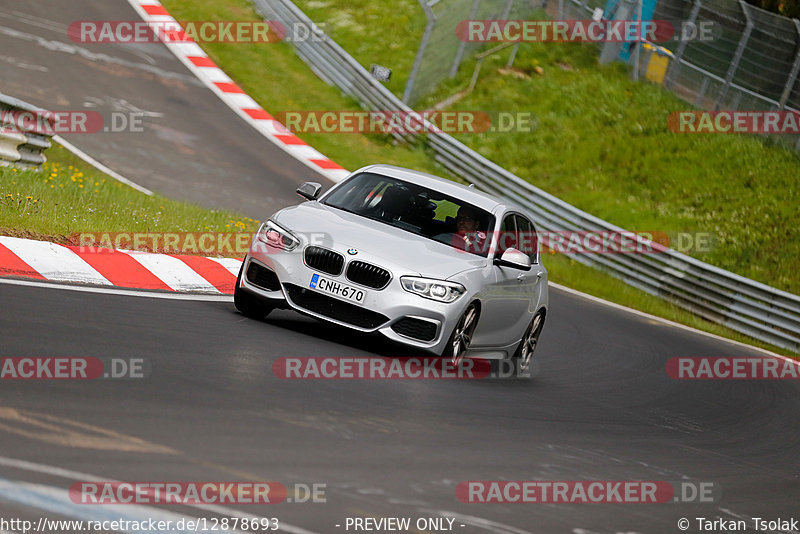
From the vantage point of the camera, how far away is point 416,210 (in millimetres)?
10375

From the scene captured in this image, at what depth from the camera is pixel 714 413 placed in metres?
12.0

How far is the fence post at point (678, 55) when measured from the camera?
92.5ft

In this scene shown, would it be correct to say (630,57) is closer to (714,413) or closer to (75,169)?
(75,169)

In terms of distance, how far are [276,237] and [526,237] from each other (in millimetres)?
3065

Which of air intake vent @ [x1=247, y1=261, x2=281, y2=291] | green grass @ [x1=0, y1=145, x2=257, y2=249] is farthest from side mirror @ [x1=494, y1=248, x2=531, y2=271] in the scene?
green grass @ [x1=0, y1=145, x2=257, y2=249]

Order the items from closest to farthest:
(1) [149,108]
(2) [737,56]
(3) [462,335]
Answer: (3) [462,335] < (1) [149,108] < (2) [737,56]

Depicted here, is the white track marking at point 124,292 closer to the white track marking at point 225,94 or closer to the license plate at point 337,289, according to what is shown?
the license plate at point 337,289

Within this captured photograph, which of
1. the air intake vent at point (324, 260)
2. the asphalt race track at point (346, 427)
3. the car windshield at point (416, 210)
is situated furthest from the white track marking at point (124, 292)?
the air intake vent at point (324, 260)

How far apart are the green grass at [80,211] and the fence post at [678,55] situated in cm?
1637

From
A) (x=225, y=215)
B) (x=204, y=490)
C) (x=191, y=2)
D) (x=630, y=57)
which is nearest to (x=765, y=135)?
(x=630, y=57)

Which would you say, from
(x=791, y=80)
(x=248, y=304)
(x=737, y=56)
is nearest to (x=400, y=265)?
(x=248, y=304)

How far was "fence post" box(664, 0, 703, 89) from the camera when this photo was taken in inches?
1110

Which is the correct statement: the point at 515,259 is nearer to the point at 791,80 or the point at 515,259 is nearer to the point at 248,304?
the point at 248,304

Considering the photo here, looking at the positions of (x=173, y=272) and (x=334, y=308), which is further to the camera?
(x=173, y=272)
